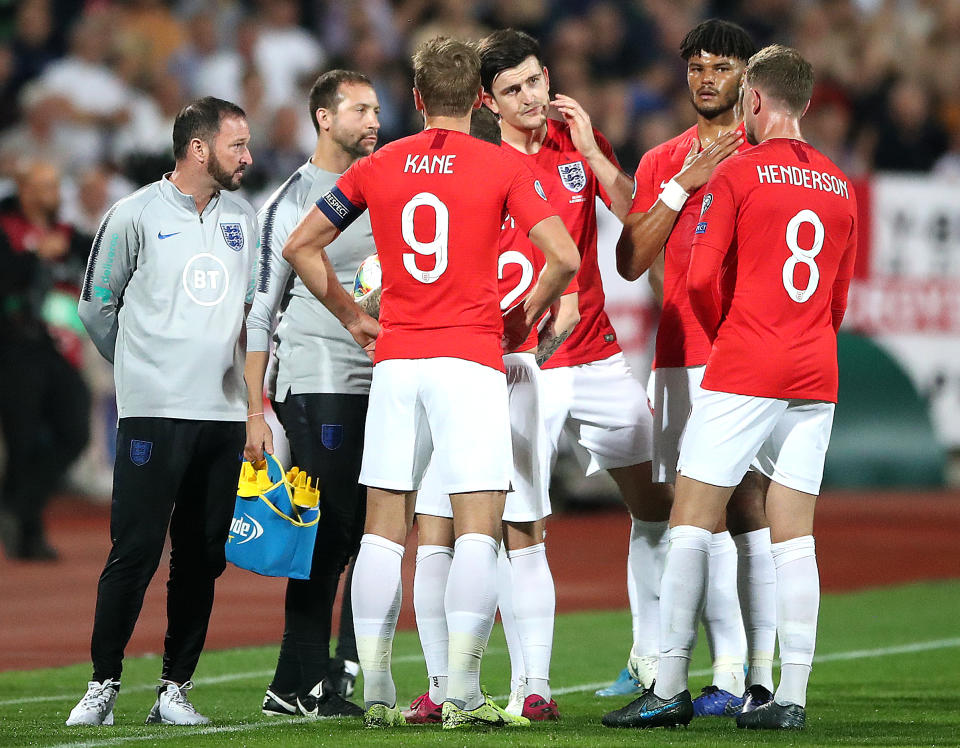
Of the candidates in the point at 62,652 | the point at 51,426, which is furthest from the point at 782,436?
the point at 51,426

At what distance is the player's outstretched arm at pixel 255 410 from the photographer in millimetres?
6531

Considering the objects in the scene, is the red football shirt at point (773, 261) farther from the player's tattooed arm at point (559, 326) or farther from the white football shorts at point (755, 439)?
the player's tattooed arm at point (559, 326)

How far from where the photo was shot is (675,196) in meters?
6.55

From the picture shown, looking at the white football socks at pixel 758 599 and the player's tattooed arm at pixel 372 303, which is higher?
the player's tattooed arm at pixel 372 303

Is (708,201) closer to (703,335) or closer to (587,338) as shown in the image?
(703,335)

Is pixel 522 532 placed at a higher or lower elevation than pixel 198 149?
lower

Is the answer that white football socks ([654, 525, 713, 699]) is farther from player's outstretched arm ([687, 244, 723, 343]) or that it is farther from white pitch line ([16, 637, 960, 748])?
white pitch line ([16, 637, 960, 748])

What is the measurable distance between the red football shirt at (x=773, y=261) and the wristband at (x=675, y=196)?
530 millimetres

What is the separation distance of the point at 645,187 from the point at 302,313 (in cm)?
155

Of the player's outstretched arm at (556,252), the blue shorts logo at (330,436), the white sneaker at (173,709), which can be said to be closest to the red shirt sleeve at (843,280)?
the player's outstretched arm at (556,252)

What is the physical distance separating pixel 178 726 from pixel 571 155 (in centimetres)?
281

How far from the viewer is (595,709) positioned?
6.76m

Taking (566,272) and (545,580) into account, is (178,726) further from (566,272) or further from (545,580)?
(566,272)

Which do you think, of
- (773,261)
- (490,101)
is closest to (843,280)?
(773,261)
